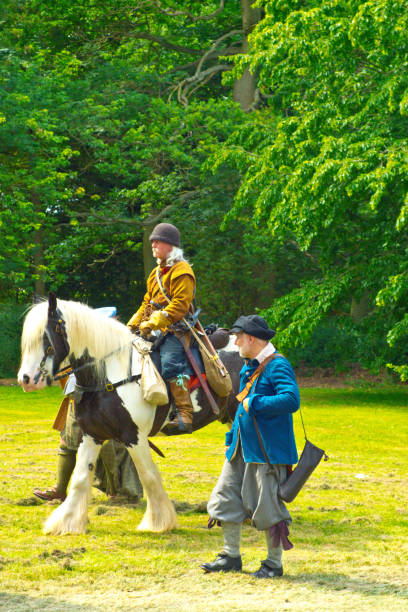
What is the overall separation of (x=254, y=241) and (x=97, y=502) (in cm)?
1649

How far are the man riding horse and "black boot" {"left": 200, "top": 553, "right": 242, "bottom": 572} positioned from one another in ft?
6.26

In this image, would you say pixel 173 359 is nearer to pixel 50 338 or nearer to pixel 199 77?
pixel 50 338

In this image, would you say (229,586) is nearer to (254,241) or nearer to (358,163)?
(358,163)

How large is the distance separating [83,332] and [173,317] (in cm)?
84

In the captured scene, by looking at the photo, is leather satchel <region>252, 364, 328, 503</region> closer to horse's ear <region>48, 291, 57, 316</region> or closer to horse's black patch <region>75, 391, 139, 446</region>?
horse's black patch <region>75, 391, 139, 446</region>

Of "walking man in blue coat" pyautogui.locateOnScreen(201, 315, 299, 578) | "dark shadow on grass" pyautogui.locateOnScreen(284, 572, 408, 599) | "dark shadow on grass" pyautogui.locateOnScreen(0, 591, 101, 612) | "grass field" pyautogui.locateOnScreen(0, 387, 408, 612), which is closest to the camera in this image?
"dark shadow on grass" pyautogui.locateOnScreen(0, 591, 101, 612)

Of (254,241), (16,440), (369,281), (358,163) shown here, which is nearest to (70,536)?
(16,440)

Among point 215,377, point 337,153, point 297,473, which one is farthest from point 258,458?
point 337,153

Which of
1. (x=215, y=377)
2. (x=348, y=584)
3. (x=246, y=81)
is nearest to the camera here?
(x=348, y=584)

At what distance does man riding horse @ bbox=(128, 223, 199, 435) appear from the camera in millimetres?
8086

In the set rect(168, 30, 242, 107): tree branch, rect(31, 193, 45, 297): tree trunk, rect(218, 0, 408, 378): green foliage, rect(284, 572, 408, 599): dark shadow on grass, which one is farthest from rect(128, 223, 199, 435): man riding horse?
rect(168, 30, 242, 107): tree branch

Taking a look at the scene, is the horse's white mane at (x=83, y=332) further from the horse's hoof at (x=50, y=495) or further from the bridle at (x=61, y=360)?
the horse's hoof at (x=50, y=495)

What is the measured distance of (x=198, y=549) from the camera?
728 cm

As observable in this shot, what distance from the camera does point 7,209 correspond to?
981 inches
